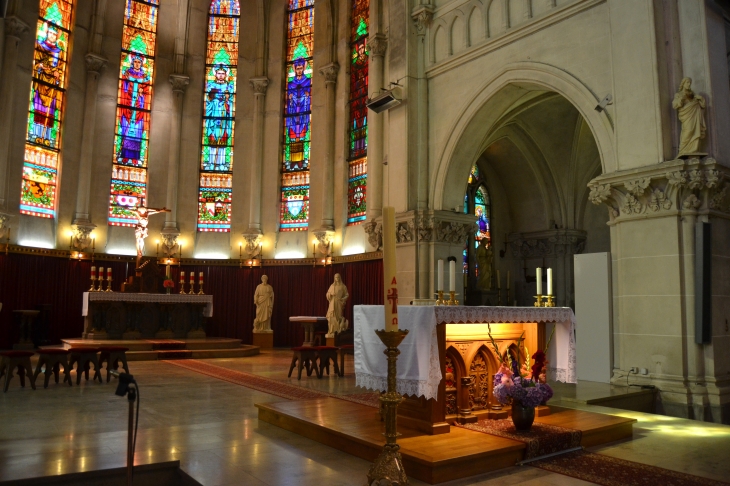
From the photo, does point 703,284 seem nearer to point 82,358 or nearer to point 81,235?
point 82,358

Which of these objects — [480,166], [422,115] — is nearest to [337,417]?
[422,115]

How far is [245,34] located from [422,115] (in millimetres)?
9422

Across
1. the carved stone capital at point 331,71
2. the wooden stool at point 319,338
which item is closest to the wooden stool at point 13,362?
the wooden stool at point 319,338

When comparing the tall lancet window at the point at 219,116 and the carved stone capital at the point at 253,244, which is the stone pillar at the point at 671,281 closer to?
the carved stone capital at the point at 253,244

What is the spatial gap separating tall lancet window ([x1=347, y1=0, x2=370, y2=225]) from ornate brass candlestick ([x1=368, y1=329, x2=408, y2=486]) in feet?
44.1

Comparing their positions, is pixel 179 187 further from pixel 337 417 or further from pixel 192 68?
pixel 337 417

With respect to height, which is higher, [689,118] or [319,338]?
[689,118]

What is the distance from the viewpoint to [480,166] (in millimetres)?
17469

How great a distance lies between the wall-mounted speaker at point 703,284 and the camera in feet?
26.1

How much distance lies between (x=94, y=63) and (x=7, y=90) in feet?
9.44

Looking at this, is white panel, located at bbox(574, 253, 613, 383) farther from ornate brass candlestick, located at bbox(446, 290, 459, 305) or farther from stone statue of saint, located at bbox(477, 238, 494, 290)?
stone statue of saint, located at bbox(477, 238, 494, 290)

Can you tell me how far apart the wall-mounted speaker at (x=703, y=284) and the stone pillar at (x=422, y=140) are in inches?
220

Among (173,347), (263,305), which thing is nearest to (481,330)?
(173,347)

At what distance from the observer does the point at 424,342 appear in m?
4.98
